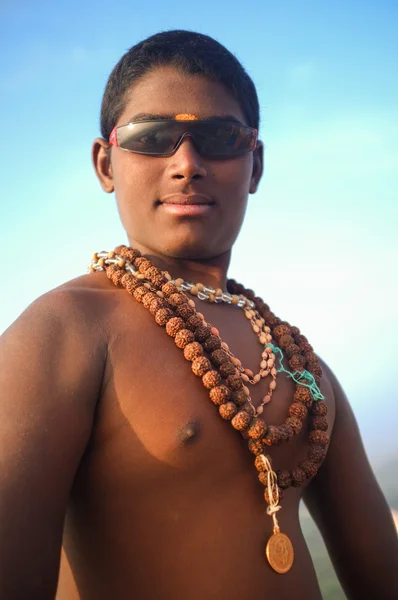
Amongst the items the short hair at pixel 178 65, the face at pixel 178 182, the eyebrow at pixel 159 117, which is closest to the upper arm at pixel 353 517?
the face at pixel 178 182

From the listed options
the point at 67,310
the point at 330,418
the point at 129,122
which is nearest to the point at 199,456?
the point at 67,310

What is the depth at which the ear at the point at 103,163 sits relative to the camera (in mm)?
2959

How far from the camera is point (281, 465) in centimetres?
247

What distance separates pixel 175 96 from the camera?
8.72 ft

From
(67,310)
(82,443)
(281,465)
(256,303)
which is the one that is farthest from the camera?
(256,303)

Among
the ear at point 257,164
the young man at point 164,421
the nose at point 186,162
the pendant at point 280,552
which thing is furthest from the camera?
the ear at point 257,164

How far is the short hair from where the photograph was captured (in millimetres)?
2768

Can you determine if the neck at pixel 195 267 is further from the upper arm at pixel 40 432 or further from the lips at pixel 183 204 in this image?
the upper arm at pixel 40 432

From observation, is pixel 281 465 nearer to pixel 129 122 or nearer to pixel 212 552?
pixel 212 552

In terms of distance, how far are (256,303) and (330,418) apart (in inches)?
28.2

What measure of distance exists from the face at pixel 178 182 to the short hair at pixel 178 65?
0.05m

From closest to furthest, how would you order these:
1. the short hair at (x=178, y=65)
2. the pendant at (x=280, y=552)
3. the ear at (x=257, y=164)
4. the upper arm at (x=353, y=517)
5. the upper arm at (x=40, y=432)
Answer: the upper arm at (x=40, y=432), the pendant at (x=280, y=552), the short hair at (x=178, y=65), the upper arm at (x=353, y=517), the ear at (x=257, y=164)

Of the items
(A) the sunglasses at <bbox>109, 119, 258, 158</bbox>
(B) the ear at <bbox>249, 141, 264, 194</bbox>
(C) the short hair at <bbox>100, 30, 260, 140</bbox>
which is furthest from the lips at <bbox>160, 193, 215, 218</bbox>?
(B) the ear at <bbox>249, 141, 264, 194</bbox>

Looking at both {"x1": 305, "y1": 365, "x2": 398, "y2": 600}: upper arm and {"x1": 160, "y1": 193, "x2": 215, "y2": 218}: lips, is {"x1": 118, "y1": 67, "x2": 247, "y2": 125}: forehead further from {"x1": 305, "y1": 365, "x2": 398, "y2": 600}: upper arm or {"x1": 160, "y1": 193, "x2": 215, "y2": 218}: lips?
{"x1": 305, "y1": 365, "x2": 398, "y2": 600}: upper arm
